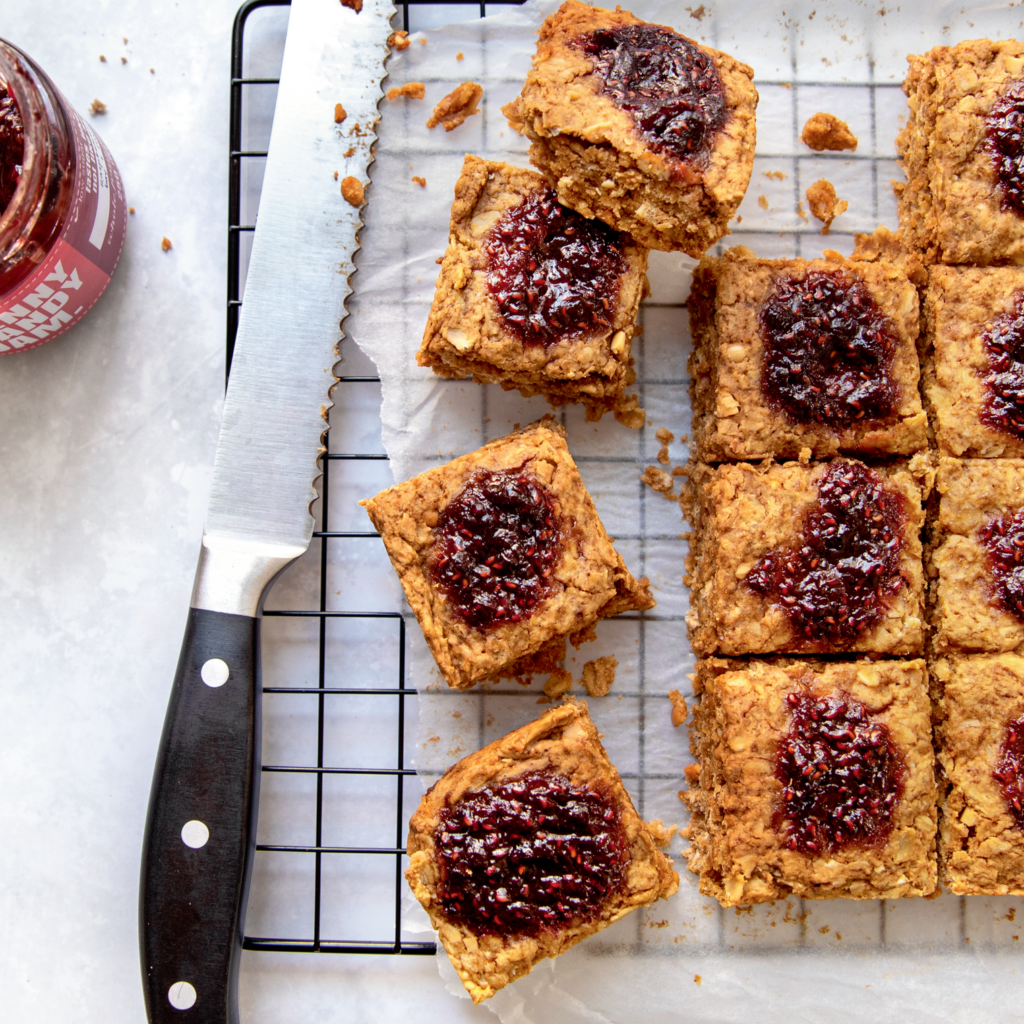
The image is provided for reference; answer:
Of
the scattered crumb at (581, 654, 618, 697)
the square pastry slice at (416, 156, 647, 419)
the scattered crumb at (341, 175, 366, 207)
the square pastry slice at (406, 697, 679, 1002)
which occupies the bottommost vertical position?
the square pastry slice at (406, 697, 679, 1002)

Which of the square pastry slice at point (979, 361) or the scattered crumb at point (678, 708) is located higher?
the square pastry slice at point (979, 361)

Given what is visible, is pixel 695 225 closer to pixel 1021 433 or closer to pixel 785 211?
pixel 785 211

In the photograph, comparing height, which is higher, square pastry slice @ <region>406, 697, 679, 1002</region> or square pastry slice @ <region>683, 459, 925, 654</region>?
square pastry slice @ <region>683, 459, 925, 654</region>

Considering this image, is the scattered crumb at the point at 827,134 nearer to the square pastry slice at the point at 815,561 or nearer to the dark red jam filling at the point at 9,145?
the square pastry slice at the point at 815,561

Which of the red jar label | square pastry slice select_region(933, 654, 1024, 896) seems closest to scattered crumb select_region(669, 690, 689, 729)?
square pastry slice select_region(933, 654, 1024, 896)

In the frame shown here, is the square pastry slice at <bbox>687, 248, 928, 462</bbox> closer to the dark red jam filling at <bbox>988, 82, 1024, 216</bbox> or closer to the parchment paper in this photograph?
the parchment paper

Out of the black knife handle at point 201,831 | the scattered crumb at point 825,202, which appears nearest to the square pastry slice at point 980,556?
the scattered crumb at point 825,202
